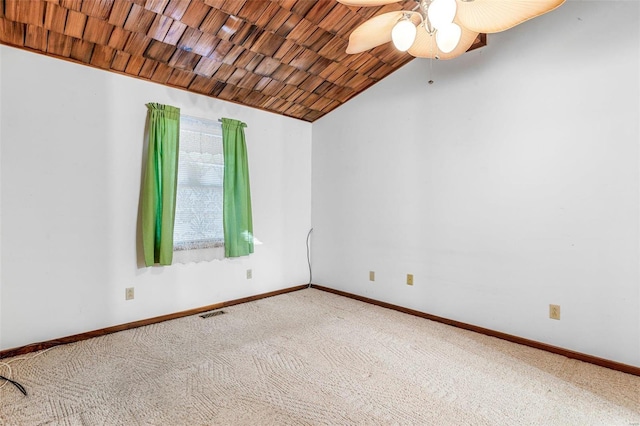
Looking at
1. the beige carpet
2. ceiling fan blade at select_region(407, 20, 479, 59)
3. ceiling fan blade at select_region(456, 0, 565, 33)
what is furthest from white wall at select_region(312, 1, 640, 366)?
ceiling fan blade at select_region(456, 0, 565, 33)

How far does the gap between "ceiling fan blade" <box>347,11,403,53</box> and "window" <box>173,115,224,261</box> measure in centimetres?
188

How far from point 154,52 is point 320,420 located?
2894 mm

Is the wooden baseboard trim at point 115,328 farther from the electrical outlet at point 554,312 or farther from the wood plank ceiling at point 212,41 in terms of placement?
the electrical outlet at point 554,312

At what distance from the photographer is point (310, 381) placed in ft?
6.56

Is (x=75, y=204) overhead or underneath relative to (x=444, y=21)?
underneath

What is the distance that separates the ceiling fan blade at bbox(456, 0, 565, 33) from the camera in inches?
56.1

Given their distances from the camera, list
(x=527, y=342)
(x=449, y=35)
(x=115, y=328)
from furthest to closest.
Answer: (x=115, y=328) < (x=527, y=342) < (x=449, y=35)

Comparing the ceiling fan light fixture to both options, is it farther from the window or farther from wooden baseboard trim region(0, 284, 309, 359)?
wooden baseboard trim region(0, 284, 309, 359)

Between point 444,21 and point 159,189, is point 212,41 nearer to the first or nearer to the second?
point 159,189

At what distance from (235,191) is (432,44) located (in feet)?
7.71

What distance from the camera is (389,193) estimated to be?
11.4 feet

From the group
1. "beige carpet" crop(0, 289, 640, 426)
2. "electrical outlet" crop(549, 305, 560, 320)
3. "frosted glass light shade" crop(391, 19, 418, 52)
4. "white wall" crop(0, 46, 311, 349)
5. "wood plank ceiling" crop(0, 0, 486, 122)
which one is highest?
"wood plank ceiling" crop(0, 0, 486, 122)

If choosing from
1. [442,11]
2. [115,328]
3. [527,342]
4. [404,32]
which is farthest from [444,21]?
[115,328]

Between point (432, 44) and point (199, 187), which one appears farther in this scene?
point (199, 187)
